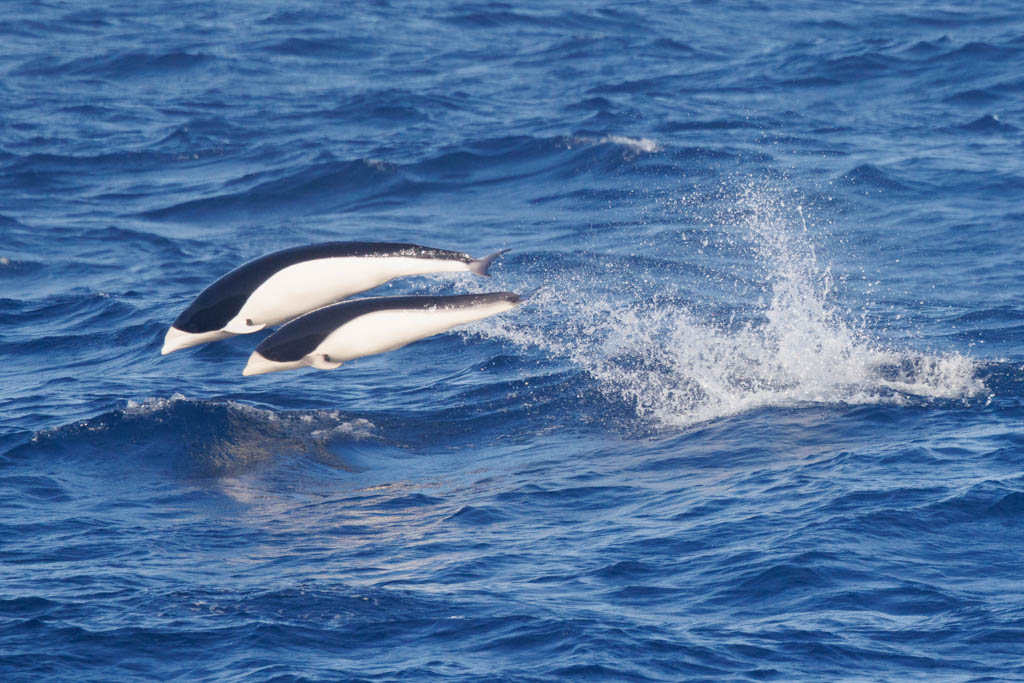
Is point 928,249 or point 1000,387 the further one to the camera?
point 928,249

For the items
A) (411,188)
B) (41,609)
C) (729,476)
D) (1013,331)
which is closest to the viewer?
(41,609)

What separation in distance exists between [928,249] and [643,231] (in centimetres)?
373

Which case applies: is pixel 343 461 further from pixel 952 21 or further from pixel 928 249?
pixel 952 21

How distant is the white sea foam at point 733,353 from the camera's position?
42.5 feet

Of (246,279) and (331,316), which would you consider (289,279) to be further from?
(331,316)

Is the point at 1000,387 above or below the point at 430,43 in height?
below

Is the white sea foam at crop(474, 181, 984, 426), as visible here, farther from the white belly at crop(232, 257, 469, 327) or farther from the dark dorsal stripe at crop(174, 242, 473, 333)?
the dark dorsal stripe at crop(174, 242, 473, 333)

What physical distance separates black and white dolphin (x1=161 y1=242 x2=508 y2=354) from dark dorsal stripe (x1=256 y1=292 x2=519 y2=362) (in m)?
0.12

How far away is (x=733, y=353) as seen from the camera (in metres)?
14.1

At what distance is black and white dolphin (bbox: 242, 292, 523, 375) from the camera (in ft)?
31.7

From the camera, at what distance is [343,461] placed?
482 inches

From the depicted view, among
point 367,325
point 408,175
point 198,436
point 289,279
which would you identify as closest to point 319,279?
point 289,279

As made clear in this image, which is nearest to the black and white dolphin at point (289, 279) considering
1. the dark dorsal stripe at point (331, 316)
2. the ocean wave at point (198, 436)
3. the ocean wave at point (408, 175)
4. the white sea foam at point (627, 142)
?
the dark dorsal stripe at point (331, 316)

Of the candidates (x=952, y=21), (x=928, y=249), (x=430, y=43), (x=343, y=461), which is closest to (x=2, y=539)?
(x=343, y=461)
